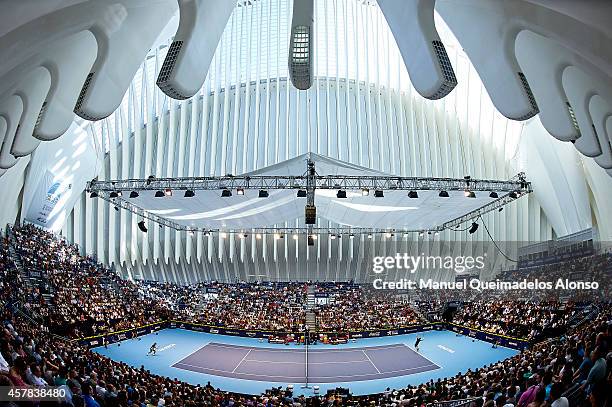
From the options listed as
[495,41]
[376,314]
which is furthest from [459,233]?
[495,41]

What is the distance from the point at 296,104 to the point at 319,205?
16.2m

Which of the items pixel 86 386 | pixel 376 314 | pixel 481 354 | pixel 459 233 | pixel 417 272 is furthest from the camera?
pixel 417 272

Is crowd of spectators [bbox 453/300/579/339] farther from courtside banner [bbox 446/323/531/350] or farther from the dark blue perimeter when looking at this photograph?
the dark blue perimeter

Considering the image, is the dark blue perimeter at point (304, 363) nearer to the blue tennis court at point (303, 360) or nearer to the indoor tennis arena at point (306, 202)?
the blue tennis court at point (303, 360)

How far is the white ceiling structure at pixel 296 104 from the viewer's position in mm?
8953

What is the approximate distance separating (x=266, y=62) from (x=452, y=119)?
1725 cm

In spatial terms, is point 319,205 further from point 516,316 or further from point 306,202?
point 516,316

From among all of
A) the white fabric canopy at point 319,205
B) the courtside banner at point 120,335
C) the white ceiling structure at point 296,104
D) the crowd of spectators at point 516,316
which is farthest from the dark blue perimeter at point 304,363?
the white ceiling structure at point 296,104

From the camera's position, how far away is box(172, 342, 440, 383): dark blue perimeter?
19.8 m

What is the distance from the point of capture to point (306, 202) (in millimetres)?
24453

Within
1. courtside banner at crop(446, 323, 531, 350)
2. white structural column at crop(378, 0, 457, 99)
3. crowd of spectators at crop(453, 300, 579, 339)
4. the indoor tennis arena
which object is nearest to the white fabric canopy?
the indoor tennis arena

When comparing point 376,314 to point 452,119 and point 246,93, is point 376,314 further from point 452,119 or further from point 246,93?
point 246,93

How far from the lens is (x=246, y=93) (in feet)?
128

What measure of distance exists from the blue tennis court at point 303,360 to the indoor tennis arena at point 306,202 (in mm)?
223
